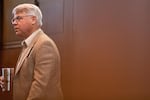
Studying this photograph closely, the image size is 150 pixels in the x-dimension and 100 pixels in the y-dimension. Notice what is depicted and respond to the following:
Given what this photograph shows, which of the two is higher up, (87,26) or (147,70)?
(87,26)

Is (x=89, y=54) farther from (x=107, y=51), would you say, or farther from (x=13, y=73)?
(x=13, y=73)

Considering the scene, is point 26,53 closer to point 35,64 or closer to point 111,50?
point 35,64

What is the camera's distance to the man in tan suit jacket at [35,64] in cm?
229

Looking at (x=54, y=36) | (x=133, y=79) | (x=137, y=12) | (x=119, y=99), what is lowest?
(x=119, y=99)

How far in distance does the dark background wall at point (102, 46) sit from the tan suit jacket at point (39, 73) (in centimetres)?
60

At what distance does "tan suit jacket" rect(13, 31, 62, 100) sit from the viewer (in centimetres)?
229

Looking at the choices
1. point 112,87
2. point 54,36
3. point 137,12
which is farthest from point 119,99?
point 54,36

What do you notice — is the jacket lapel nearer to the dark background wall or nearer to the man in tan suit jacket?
the man in tan suit jacket

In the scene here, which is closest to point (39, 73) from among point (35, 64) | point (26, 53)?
point (35, 64)

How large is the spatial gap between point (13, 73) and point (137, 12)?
98cm

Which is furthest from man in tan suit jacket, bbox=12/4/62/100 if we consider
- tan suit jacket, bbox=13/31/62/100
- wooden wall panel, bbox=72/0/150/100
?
wooden wall panel, bbox=72/0/150/100

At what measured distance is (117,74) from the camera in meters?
2.85

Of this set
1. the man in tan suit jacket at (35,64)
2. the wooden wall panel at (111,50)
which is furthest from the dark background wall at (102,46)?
the man in tan suit jacket at (35,64)

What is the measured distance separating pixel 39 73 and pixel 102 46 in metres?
0.85
